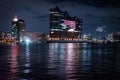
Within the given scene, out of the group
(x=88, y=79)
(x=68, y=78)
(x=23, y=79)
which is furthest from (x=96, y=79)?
(x=23, y=79)

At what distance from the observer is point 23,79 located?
2852 cm

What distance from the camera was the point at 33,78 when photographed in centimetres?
2955

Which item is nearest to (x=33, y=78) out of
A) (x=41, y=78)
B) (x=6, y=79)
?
(x=41, y=78)

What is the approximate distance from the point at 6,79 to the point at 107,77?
10.2 m

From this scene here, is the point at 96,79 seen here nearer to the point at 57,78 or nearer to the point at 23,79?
the point at 57,78

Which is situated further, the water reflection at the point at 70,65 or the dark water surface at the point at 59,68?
the water reflection at the point at 70,65

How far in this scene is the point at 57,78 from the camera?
2942 cm

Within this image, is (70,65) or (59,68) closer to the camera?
(59,68)

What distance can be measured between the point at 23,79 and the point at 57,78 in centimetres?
336

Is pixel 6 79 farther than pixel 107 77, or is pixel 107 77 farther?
pixel 107 77

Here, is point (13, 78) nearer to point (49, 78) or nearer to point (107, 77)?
point (49, 78)

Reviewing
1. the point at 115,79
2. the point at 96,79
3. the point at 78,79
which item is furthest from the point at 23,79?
the point at 115,79

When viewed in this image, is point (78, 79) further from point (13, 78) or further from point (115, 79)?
point (13, 78)

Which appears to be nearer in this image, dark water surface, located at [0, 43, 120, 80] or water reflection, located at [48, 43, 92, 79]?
dark water surface, located at [0, 43, 120, 80]
